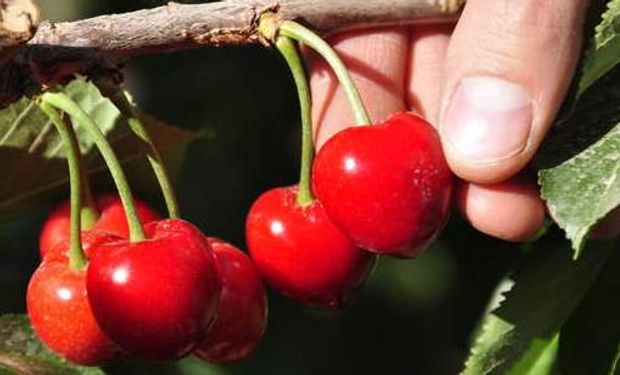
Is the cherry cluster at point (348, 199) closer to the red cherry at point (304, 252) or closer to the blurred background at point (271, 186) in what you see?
the red cherry at point (304, 252)

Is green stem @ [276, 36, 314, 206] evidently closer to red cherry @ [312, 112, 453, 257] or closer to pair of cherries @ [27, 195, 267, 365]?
red cherry @ [312, 112, 453, 257]

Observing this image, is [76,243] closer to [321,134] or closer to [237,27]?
[237,27]

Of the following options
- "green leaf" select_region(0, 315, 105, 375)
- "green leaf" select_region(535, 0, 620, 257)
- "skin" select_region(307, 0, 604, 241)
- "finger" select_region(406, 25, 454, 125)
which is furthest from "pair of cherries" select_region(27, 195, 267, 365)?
"finger" select_region(406, 25, 454, 125)

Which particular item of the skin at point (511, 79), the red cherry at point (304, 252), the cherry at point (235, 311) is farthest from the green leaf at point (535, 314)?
the cherry at point (235, 311)

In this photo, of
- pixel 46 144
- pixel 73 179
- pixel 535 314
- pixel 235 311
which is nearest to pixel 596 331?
pixel 535 314

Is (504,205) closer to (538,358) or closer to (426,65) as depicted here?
(538,358)

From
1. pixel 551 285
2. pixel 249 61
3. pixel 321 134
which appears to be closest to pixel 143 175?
pixel 321 134
